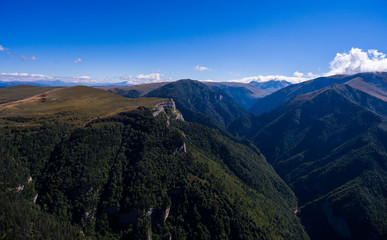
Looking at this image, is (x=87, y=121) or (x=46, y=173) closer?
(x=46, y=173)

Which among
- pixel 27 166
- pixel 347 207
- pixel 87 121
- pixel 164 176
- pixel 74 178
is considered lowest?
pixel 347 207

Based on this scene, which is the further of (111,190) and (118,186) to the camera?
(118,186)

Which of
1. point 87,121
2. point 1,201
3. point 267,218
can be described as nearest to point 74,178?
point 1,201

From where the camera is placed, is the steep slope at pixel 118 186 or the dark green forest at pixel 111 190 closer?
the dark green forest at pixel 111 190

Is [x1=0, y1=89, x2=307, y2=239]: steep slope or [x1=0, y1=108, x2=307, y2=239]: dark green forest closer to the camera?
[x1=0, y1=108, x2=307, y2=239]: dark green forest

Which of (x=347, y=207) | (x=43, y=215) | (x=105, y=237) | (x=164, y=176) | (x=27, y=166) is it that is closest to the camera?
(x=43, y=215)

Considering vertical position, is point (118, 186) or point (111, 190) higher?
point (118, 186)

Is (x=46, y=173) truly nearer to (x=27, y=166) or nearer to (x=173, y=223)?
(x=27, y=166)

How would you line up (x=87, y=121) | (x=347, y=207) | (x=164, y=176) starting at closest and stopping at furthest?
(x=164, y=176) < (x=87, y=121) < (x=347, y=207)
